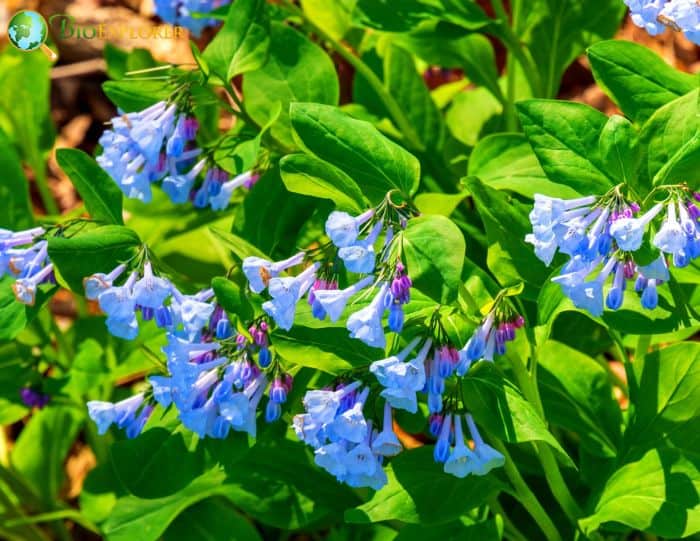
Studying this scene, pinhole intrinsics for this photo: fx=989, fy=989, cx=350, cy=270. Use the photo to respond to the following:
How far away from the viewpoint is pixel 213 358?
1672mm

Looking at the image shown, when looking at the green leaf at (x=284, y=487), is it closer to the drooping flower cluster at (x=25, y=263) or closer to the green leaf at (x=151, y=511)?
the green leaf at (x=151, y=511)

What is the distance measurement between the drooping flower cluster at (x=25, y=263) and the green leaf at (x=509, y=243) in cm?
77

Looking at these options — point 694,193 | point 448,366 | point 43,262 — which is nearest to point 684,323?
point 694,193

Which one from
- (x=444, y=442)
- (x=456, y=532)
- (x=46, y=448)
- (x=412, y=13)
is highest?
(x=412, y=13)

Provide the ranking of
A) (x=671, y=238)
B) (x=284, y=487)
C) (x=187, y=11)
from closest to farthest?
(x=671, y=238) < (x=284, y=487) < (x=187, y=11)

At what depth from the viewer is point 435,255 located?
1439mm

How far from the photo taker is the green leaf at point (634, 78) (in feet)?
5.75

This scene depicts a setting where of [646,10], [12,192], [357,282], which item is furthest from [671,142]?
[12,192]

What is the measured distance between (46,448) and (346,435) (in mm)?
1558

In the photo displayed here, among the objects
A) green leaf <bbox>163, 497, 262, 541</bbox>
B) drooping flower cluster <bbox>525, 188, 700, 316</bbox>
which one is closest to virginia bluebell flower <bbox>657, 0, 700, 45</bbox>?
drooping flower cluster <bbox>525, 188, 700, 316</bbox>

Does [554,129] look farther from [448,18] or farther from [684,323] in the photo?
[448,18]

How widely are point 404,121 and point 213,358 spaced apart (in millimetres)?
883

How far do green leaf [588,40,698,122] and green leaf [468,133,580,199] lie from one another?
242 millimetres

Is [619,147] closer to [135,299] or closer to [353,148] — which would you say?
[353,148]
